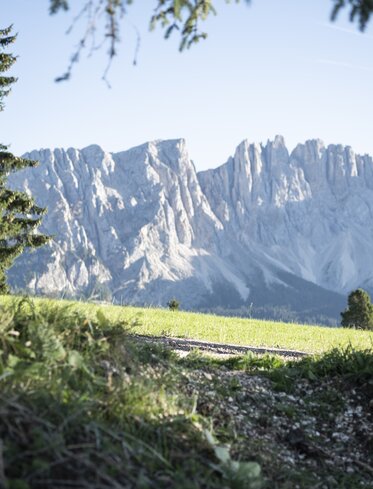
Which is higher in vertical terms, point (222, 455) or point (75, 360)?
point (75, 360)

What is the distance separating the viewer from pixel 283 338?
2322 cm

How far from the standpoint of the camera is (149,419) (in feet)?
17.6

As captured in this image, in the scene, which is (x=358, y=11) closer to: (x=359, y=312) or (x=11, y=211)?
(x=11, y=211)

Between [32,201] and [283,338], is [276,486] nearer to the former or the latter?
[283,338]

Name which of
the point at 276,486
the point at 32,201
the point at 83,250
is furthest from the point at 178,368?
the point at 32,201

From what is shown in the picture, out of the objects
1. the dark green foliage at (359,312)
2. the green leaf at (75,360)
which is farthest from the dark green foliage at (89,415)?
the dark green foliage at (359,312)

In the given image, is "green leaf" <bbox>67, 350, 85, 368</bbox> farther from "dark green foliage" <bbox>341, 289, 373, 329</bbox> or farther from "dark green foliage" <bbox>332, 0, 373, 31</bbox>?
"dark green foliage" <bbox>341, 289, 373, 329</bbox>

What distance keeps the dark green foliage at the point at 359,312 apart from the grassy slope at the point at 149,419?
5289 centimetres

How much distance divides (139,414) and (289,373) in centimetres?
472

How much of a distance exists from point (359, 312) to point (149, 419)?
189ft

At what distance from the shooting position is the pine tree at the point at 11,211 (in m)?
31.4

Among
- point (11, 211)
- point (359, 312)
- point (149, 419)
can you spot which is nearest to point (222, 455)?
point (149, 419)

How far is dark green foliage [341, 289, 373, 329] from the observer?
59219mm

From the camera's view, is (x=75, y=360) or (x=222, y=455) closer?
(x=222, y=455)
